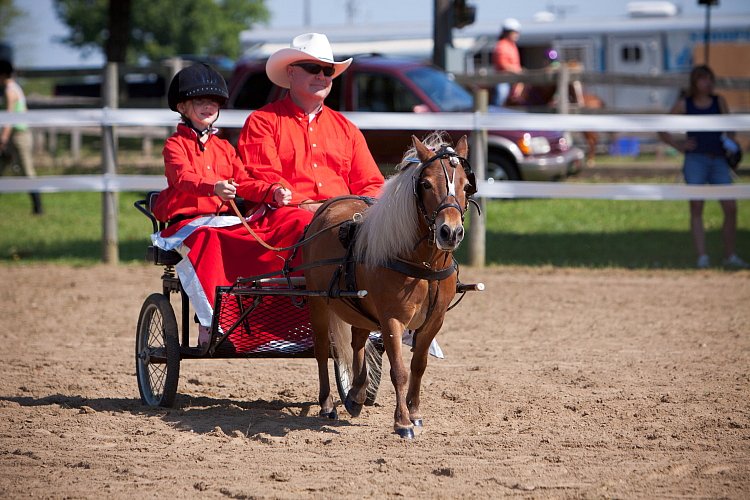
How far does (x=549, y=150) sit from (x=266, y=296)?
9892mm

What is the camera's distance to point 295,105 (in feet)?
20.3

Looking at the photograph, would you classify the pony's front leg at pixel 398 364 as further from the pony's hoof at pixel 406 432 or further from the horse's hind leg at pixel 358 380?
the horse's hind leg at pixel 358 380

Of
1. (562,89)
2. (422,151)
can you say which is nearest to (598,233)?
(562,89)

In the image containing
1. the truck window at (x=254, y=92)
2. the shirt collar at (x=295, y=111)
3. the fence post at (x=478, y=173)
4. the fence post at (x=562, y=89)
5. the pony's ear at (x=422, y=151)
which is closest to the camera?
the pony's ear at (x=422, y=151)

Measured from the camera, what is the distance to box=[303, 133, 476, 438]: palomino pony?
4.98 meters

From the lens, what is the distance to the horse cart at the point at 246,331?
5.78 metres

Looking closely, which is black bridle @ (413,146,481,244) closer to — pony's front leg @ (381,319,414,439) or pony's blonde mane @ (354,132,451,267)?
pony's blonde mane @ (354,132,451,267)

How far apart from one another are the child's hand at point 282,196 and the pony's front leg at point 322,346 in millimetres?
546

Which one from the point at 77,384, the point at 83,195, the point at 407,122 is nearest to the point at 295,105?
the point at 77,384

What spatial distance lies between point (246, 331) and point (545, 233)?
28.3 ft

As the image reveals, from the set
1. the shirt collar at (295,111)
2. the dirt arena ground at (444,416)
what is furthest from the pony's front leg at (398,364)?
the shirt collar at (295,111)

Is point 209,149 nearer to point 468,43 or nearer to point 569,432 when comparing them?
point 569,432

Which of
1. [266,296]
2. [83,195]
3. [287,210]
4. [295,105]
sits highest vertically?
[295,105]

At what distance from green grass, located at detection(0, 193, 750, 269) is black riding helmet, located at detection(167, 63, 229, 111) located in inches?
251
